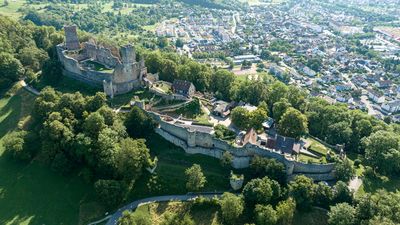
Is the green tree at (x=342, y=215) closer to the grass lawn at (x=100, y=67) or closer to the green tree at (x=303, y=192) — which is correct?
the green tree at (x=303, y=192)

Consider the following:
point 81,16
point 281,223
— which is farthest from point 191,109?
point 81,16

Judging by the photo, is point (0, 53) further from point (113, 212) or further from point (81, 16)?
point (81, 16)

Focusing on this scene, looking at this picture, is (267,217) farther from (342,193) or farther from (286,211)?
(342,193)

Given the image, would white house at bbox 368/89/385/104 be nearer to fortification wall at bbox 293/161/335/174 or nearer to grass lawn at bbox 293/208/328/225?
fortification wall at bbox 293/161/335/174

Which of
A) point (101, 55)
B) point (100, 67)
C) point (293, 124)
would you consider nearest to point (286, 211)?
point (293, 124)

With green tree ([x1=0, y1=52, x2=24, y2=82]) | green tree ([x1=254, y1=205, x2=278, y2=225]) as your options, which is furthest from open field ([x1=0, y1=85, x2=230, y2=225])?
green tree ([x1=0, y1=52, x2=24, y2=82])
